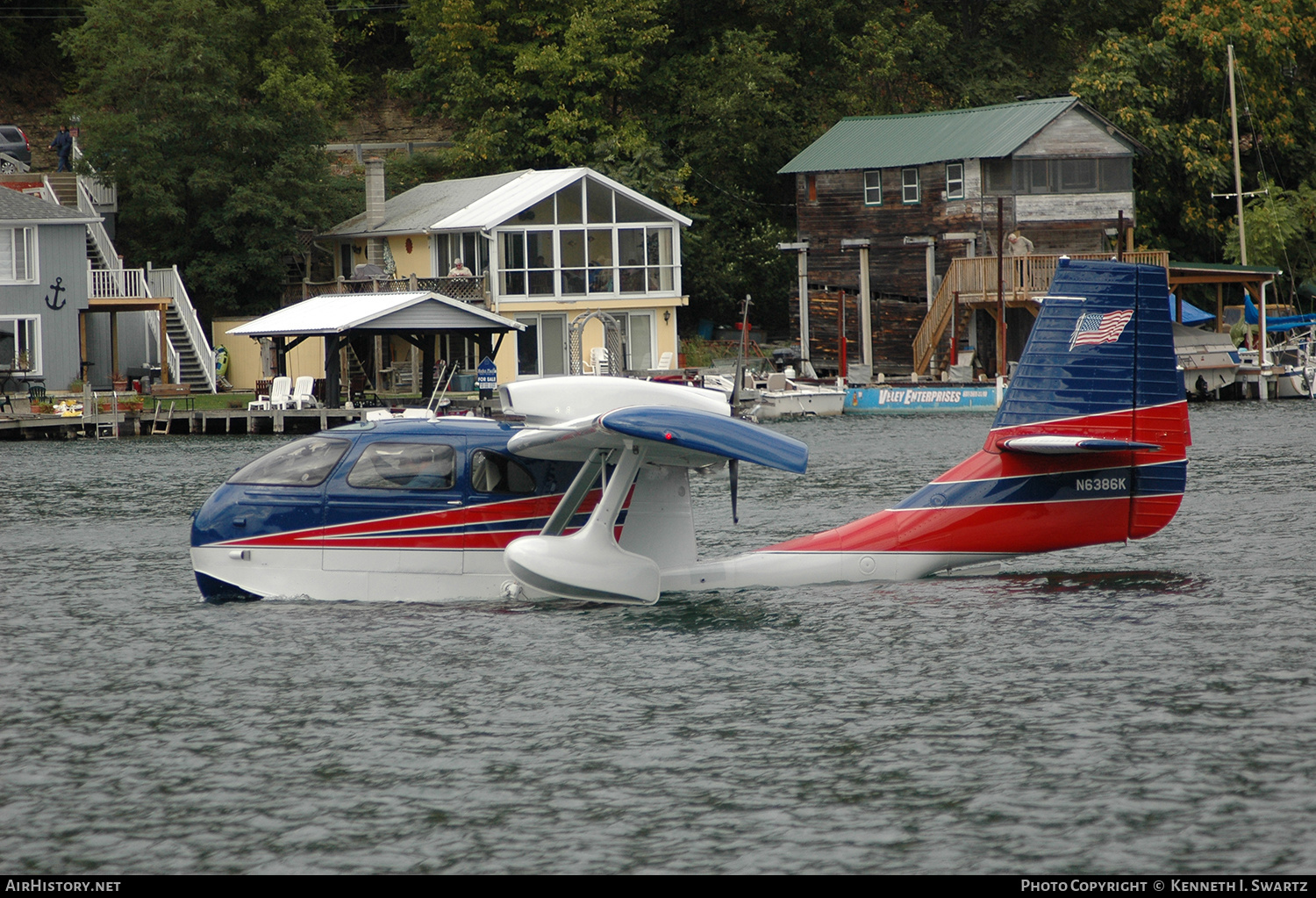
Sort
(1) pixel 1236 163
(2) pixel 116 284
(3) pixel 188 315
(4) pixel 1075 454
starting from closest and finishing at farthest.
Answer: (4) pixel 1075 454 < (2) pixel 116 284 < (3) pixel 188 315 < (1) pixel 1236 163

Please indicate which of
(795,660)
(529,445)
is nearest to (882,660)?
(795,660)

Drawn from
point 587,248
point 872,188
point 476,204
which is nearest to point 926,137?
point 872,188

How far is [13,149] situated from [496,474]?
56.4 metres

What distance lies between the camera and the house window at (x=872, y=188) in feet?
202

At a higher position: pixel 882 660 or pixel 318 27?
pixel 318 27

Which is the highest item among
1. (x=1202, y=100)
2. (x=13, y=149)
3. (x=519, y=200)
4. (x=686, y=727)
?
(x=1202, y=100)

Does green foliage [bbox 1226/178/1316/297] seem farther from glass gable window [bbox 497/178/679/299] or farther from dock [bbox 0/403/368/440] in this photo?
dock [bbox 0/403/368/440]

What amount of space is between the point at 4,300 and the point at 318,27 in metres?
21.1

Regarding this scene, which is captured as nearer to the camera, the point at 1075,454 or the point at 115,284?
the point at 1075,454

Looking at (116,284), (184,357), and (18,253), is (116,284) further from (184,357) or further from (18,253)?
(184,357)

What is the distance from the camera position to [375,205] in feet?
205

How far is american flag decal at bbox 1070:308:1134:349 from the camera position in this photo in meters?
16.2

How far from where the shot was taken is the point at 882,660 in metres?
14.4
